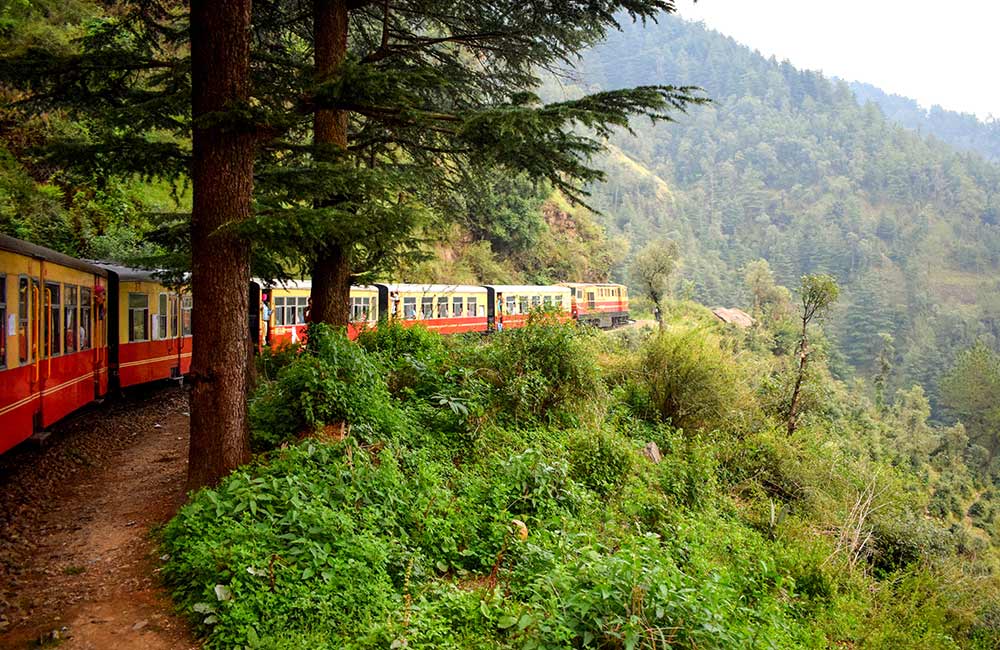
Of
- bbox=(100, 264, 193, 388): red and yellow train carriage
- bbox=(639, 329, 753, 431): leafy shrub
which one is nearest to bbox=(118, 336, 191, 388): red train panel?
bbox=(100, 264, 193, 388): red and yellow train carriage

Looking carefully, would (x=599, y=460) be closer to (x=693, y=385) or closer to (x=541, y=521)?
(x=541, y=521)

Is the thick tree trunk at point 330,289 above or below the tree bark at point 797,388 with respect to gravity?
above

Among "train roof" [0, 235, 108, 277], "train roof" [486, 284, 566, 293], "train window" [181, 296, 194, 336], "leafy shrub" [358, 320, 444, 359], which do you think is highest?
"train roof" [486, 284, 566, 293]

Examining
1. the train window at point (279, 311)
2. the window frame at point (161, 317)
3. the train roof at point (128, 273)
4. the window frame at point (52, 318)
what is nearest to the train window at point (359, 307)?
the train window at point (279, 311)

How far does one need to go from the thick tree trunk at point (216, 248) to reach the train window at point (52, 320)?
4.01 meters

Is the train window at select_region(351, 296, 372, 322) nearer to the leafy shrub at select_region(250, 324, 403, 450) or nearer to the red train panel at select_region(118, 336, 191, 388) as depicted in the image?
the red train panel at select_region(118, 336, 191, 388)

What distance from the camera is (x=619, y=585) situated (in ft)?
14.4

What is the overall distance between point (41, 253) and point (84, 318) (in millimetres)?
2435

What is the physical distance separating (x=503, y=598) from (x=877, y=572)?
7.69 metres

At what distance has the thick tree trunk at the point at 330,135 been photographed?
8.34 m

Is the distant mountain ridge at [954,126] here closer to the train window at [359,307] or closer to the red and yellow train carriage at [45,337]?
the train window at [359,307]

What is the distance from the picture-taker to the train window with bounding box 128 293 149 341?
Answer: 40.3 feet

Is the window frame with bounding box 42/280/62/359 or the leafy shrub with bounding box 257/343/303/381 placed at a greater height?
the window frame with bounding box 42/280/62/359

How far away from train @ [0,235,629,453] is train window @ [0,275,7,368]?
0.04 ft
